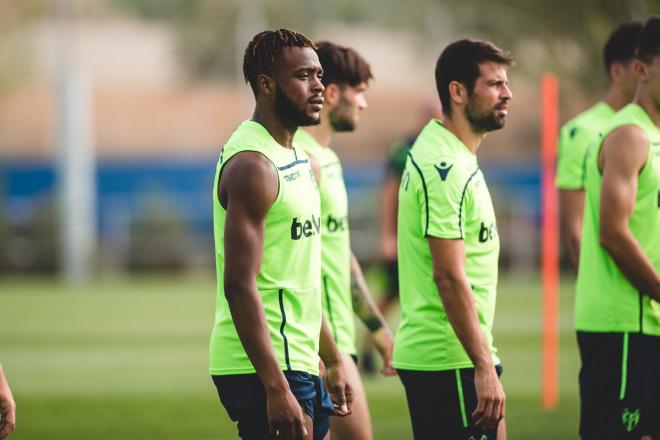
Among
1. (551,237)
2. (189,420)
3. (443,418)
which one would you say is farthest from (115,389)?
(443,418)

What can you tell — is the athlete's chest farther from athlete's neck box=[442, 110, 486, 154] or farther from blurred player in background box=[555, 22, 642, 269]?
blurred player in background box=[555, 22, 642, 269]

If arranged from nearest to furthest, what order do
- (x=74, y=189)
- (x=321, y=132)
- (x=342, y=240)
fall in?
(x=342, y=240) < (x=321, y=132) < (x=74, y=189)

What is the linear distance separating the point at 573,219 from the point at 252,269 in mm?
4067

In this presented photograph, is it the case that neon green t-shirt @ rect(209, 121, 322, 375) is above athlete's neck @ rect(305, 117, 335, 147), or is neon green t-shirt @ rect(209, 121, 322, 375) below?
below

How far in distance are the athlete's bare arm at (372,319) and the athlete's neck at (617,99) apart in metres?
2.17

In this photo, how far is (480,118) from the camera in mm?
6535

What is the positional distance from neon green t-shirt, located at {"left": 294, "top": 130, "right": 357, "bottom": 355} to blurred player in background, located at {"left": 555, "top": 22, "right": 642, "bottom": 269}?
1987 millimetres

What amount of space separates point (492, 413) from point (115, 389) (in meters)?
9.54

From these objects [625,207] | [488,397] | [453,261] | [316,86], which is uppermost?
[316,86]

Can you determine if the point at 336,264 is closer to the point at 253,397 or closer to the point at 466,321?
the point at 466,321

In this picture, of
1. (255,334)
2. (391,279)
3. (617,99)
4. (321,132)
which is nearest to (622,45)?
(617,99)

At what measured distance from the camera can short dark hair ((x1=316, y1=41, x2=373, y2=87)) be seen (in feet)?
26.0

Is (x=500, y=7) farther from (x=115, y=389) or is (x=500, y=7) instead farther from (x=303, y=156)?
(x=303, y=156)

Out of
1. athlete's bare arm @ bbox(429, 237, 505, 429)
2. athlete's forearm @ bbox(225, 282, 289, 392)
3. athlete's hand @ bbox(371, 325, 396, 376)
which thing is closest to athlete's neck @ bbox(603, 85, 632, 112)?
athlete's hand @ bbox(371, 325, 396, 376)
